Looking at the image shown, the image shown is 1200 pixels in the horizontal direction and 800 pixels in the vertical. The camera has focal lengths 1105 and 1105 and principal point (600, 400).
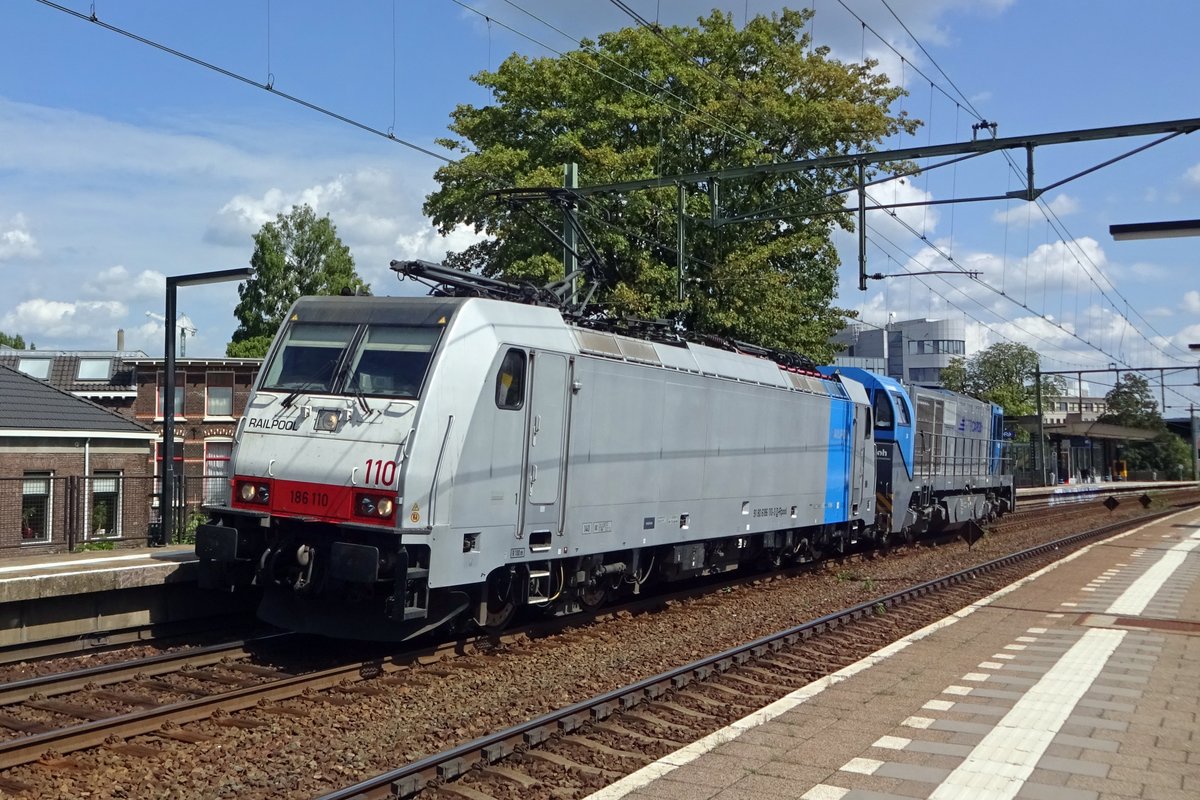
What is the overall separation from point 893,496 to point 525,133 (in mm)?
13619

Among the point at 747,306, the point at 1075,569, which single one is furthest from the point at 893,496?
the point at 747,306

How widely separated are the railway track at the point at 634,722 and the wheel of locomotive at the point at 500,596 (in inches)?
80.2

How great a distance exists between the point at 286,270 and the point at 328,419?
49.6 meters

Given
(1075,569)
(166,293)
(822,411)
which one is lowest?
(1075,569)

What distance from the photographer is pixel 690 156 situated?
2841cm

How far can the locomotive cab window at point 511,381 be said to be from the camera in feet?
34.4

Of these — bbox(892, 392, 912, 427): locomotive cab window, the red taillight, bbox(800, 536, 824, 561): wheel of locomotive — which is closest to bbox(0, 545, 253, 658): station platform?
the red taillight

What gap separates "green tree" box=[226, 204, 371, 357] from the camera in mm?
56562

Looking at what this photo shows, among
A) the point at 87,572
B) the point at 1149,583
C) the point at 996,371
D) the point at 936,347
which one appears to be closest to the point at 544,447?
the point at 87,572

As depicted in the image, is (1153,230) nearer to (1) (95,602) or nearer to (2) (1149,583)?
(2) (1149,583)

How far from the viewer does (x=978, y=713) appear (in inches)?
337

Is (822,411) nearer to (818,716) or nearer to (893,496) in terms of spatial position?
(893,496)

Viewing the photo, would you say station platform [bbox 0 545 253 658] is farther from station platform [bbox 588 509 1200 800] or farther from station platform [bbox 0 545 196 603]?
station platform [bbox 588 509 1200 800]

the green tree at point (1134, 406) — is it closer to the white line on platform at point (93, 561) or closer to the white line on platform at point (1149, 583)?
the white line on platform at point (1149, 583)
